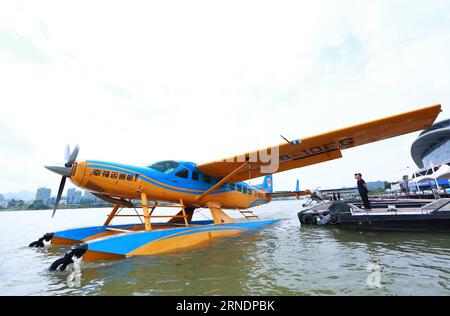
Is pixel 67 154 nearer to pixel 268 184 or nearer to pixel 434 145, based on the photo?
pixel 268 184

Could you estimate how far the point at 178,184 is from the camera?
937 centimetres

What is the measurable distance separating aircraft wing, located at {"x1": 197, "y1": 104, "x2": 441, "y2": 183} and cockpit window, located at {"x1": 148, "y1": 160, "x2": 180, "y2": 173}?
44.8 inches

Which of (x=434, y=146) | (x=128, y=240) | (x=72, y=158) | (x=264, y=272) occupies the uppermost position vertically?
(x=434, y=146)

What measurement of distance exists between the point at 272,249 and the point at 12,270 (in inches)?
275

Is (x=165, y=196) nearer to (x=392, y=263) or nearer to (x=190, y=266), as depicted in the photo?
(x=190, y=266)

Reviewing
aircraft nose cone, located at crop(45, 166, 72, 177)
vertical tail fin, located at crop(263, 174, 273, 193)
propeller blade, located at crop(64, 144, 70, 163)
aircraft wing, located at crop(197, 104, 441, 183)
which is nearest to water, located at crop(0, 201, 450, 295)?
aircraft nose cone, located at crop(45, 166, 72, 177)

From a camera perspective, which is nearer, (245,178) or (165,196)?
(165,196)

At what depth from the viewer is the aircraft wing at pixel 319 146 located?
741 cm

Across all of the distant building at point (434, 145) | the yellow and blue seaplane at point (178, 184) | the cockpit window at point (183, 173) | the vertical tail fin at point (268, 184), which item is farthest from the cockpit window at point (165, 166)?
the distant building at point (434, 145)

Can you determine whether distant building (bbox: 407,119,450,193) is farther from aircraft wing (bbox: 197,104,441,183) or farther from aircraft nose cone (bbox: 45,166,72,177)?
→ aircraft nose cone (bbox: 45,166,72,177)

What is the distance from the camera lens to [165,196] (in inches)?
352

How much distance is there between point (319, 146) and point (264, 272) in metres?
6.25

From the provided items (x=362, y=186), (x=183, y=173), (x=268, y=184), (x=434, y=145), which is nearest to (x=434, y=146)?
(x=434, y=145)
